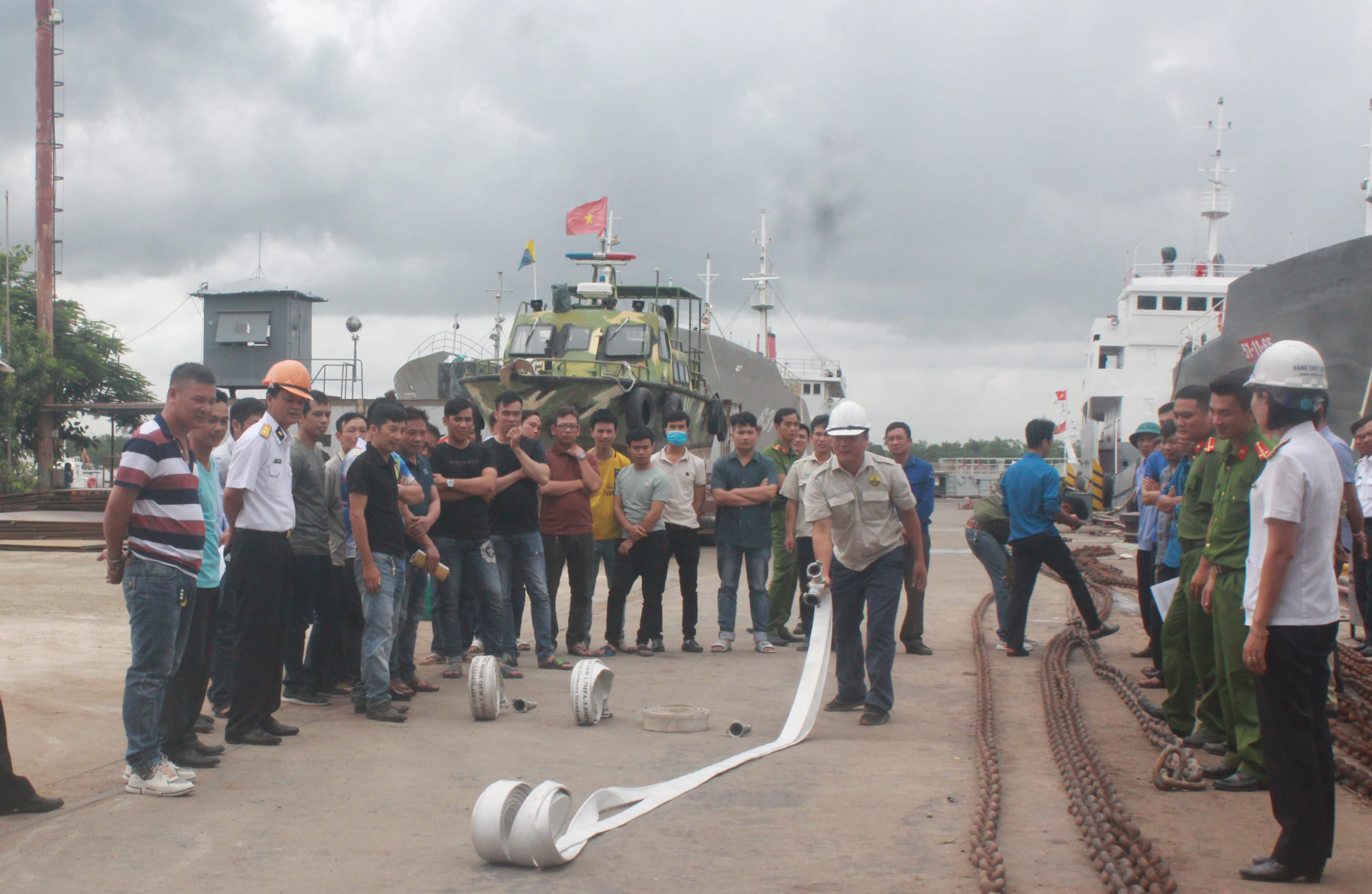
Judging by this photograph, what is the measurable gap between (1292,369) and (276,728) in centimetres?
481

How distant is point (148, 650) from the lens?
15.9 feet

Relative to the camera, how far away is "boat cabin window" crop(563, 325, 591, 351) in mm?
19406

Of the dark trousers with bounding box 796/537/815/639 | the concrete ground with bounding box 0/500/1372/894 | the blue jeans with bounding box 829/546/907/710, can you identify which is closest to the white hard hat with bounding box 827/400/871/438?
the blue jeans with bounding box 829/546/907/710

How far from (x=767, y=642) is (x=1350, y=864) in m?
Answer: 5.41

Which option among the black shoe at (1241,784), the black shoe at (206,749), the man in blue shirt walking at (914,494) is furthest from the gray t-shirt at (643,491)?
the black shoe at (1241,784)

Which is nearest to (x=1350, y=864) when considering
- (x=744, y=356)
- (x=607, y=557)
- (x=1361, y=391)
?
(x=607, y=557)

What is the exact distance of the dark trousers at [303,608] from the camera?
680 centimetres

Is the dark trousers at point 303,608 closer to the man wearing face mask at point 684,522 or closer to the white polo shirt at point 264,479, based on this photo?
the white polo shirt at point 264,479

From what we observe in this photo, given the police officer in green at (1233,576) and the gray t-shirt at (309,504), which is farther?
the gray t-shirt at (309,504)

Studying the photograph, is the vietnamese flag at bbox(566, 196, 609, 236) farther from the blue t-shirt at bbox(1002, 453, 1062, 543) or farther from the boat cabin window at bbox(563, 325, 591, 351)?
the blue t-shirt at bbox(1002, 453, 1062, 543)

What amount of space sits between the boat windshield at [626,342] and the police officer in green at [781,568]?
9.54 m

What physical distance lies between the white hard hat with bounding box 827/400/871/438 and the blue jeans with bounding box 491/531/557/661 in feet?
8.30

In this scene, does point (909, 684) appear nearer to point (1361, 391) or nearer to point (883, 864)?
point (883, 864)

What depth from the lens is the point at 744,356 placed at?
32.5 meters
